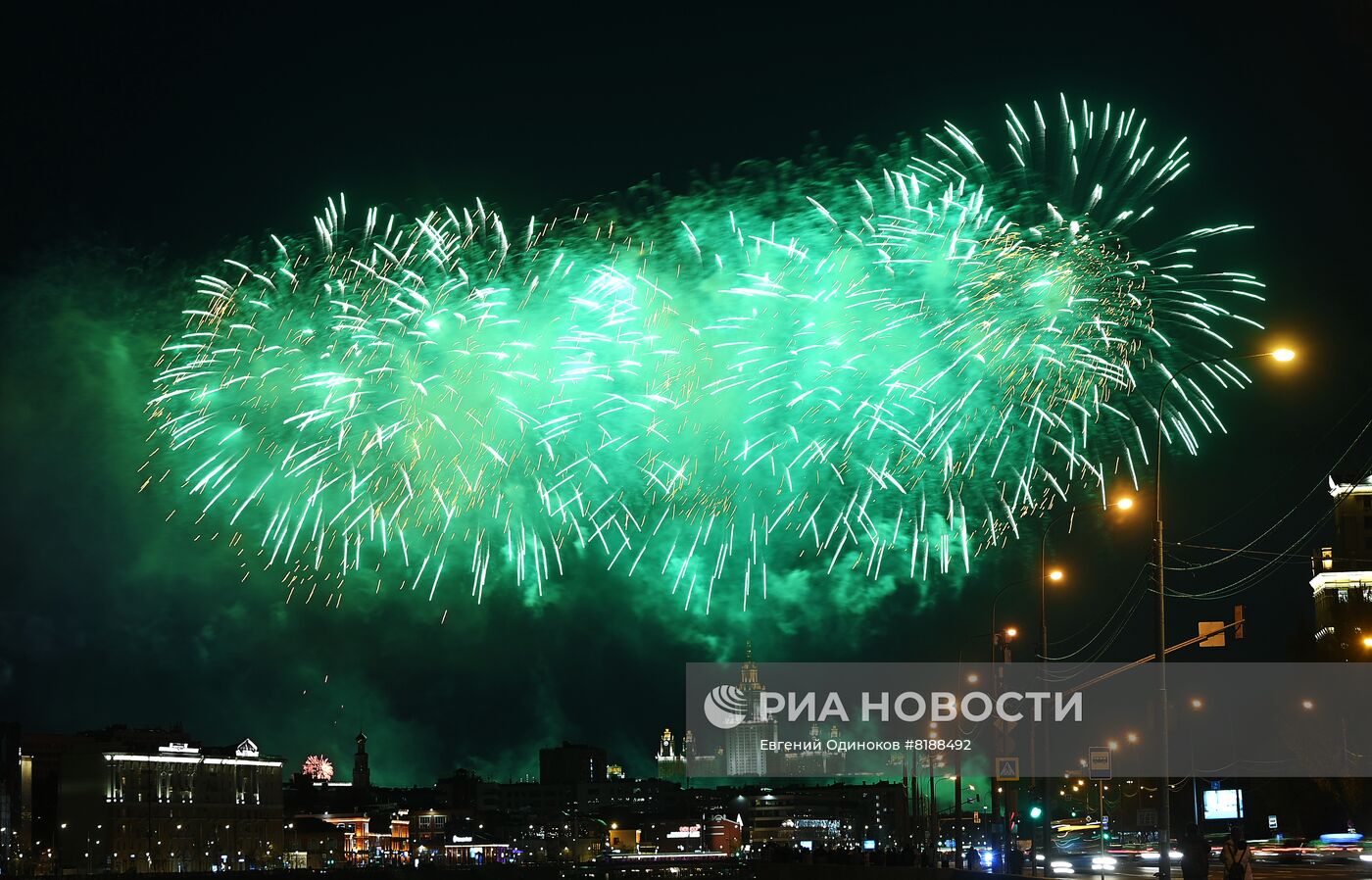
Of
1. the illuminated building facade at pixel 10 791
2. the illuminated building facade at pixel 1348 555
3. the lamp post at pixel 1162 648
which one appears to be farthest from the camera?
the illuminated building facade at pixel 10 791

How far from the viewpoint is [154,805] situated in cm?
16750

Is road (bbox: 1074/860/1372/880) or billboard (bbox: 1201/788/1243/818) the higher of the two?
billboard (bbox: 1201/788/1243/818)

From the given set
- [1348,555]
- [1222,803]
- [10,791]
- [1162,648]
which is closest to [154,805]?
[10,791]

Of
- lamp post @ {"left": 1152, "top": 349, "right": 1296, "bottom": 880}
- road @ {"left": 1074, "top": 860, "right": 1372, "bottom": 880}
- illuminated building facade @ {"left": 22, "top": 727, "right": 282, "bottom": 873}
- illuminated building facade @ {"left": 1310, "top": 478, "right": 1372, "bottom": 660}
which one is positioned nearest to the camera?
lamp post @ {"left": 1152, "top": 349, "right": 1296, "bottom": 880}

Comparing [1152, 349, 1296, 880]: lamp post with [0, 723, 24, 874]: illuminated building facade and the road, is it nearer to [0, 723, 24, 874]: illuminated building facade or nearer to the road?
the road

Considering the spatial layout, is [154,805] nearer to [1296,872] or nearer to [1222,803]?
[1222,803]

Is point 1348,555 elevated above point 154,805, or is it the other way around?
point 1348,555

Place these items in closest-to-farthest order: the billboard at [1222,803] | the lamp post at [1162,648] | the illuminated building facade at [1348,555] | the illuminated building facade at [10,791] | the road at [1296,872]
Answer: the lamp post at [1162,648]
the road at [1296,872]
the billboard at [1222,803]
the illuminated building facade at [1348,555]
the illuminated building facade at [10,791]

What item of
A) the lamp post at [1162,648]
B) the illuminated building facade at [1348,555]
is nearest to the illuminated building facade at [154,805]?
the illuminated building facade at [1348,555]

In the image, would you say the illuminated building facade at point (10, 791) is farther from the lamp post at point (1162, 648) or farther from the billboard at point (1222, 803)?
the lamp post at point (1162, 648)

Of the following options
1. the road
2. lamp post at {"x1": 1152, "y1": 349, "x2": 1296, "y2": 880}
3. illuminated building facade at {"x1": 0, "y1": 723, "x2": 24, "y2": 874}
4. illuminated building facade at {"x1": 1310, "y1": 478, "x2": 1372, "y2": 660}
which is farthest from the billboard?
illuminated building facade at {"x1": 0, "y1": 723, "x2": 24, "y2": 874}

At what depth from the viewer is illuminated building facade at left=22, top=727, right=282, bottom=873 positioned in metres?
160

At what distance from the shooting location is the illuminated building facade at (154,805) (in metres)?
160

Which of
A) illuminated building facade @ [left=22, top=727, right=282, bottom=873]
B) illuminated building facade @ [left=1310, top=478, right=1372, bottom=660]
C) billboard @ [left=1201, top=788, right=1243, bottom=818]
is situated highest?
illuminated building facade @ [left=1310, top=478, right=1372, bottom=660]
